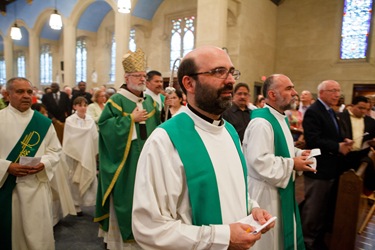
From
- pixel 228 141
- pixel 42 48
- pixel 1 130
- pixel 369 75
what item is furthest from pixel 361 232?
pixel 42 48

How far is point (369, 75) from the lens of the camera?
9.88m

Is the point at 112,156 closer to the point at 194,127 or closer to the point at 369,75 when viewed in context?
the point at 194,127

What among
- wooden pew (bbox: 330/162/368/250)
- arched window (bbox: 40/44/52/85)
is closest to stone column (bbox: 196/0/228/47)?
wooden pew (bbox: 330/162/368/250)

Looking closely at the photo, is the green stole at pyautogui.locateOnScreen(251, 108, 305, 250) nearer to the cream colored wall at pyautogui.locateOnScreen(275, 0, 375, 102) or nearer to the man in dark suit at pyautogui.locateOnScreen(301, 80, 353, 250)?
the man in dark suit at pyautogui.locateOnScreen(301, 80, 353, 250)

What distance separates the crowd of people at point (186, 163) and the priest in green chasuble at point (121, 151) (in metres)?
0.01

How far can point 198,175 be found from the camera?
1.39 meters

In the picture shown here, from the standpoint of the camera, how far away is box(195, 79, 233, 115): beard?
1.46 meters

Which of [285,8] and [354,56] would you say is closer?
[354,56]

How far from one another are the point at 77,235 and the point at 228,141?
9.61 feet

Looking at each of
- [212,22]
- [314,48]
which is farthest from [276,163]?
[314,48]

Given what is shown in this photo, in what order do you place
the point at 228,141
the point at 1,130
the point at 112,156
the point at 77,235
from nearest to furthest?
1. the point at 228,141
2. the point at 1,130
3. the point at 112,156
4. the point at 77,235

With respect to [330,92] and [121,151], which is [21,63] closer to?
[121,151]

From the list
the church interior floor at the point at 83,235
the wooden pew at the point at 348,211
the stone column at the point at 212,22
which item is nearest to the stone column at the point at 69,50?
the stone column at the point at 212,22

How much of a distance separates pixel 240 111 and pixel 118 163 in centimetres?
196
